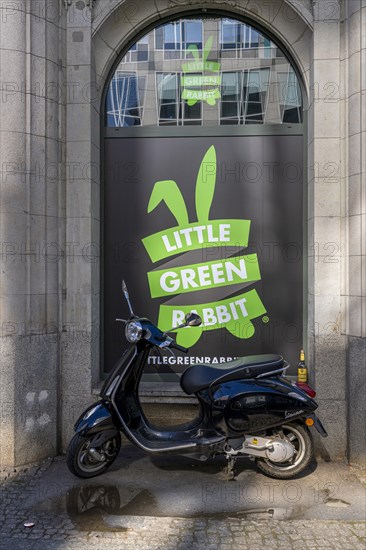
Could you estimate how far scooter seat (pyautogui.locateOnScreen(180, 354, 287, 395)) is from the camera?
4574mm

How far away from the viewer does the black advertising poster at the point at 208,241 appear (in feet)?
19.4

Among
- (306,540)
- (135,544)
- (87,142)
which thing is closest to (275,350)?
(306,540)

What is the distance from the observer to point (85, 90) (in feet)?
18.8

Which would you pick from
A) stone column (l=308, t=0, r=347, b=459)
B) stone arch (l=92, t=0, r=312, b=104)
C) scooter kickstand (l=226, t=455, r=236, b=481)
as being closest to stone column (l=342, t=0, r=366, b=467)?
stone column (l=308, t=0, r=347, b=459)

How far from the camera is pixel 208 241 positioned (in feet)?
19.6

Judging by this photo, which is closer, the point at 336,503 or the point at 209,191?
the point at 336,503

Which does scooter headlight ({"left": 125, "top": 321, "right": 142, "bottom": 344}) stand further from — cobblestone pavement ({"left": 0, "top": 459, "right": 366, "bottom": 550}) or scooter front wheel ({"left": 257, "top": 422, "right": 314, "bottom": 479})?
scooter front wheel ({"left": 257, "top": 422, "right": 314, "bottom": 479})

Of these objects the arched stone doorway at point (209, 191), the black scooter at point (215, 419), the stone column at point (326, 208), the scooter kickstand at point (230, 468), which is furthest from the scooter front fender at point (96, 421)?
the stone column at point (326, 208)

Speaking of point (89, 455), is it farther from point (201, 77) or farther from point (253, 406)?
point (201, 77)

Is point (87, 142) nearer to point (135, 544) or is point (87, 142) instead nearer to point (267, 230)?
point (267, 230)

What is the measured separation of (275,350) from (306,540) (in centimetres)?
240

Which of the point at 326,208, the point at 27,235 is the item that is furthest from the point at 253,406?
the point at 27,235

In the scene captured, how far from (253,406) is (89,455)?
156 cm

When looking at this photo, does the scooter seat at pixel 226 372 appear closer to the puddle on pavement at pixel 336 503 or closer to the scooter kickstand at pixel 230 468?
the scooter kickstand at pixel 230 468
